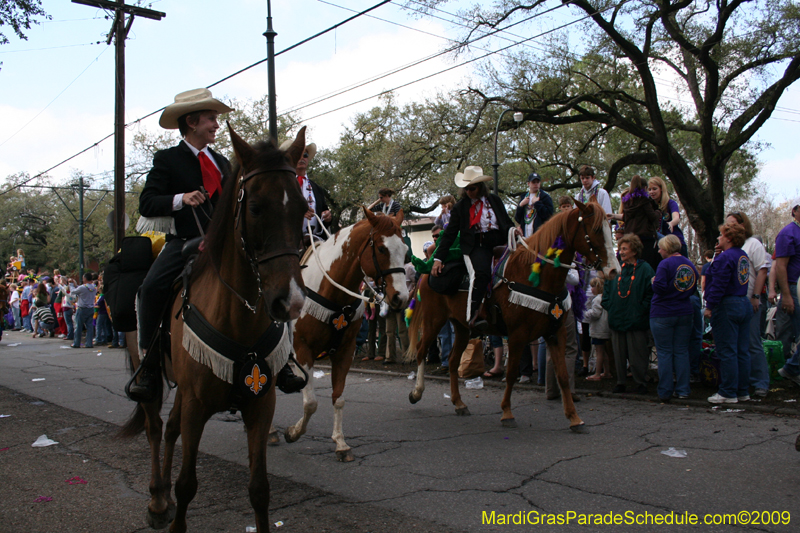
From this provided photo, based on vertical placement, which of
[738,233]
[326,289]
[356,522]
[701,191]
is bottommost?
[356,522]

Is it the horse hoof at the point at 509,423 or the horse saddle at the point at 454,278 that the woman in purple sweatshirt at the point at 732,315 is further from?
the horse saddle at the point at 454,278

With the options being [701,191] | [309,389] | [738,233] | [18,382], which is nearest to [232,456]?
[309,389]

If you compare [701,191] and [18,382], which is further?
[701,191]

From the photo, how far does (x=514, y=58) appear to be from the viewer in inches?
904

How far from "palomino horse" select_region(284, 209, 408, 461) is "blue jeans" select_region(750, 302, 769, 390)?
4.69 meters

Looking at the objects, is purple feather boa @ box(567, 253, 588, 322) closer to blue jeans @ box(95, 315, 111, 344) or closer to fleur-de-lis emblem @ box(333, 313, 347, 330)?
fleur-de-lis emblem @ box(333, 313, 347, 330)

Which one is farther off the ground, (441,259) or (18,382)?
(441,259)

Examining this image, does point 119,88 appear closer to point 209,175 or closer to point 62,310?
point 62,310

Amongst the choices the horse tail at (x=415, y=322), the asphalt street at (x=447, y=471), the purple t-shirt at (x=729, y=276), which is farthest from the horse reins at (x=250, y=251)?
the purple t-shirt at (x=729, y=276)

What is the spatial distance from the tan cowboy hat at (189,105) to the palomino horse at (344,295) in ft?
6.55

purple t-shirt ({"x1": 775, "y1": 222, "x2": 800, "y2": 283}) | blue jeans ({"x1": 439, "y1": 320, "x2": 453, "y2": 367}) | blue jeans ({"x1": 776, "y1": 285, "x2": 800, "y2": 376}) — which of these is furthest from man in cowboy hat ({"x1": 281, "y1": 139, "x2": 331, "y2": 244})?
blue jeans ({"x1": 776, "y1": 285, "x2": 800, "y2": 376})

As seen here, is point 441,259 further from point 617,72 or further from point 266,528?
point 617,72

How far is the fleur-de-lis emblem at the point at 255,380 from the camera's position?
3258 millimetres

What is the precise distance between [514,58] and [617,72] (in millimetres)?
4049
